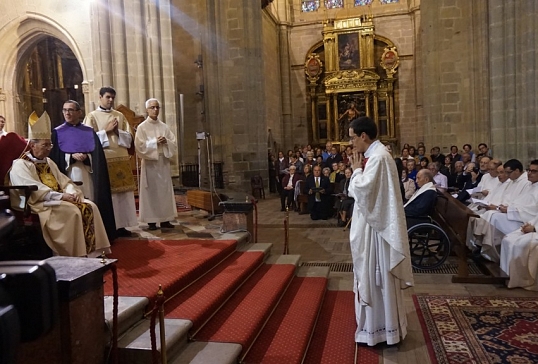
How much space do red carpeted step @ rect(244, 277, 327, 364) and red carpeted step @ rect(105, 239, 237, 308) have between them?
2.80 ft

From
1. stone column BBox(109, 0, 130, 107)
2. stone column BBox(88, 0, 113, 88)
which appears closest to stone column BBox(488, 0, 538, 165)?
stone column BBox(109, 0, 130, 107)

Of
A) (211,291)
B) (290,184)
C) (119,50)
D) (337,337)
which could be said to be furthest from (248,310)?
(290,184)

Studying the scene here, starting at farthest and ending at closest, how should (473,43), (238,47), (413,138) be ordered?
(413,138)
(238,47)
(473,43)

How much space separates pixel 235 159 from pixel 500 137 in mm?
8170

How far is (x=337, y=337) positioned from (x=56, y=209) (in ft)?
9.19

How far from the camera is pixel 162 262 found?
14.8ft

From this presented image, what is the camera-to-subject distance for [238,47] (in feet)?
49.1

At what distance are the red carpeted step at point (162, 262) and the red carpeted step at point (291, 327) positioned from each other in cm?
85

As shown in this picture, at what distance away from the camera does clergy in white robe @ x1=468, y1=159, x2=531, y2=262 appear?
245 inches

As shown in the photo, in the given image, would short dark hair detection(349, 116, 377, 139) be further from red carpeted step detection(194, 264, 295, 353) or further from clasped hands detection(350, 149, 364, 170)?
red carpeted step detection(194, 264, 295, 353)

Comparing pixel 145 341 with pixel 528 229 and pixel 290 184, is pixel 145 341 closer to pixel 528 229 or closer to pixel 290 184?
pixel 528 229

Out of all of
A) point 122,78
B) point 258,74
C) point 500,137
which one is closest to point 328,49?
point 258,74

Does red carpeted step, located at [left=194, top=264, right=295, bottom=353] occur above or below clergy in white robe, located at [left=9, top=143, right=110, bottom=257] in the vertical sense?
below

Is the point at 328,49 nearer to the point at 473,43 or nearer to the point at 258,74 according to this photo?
the point at 258,74
